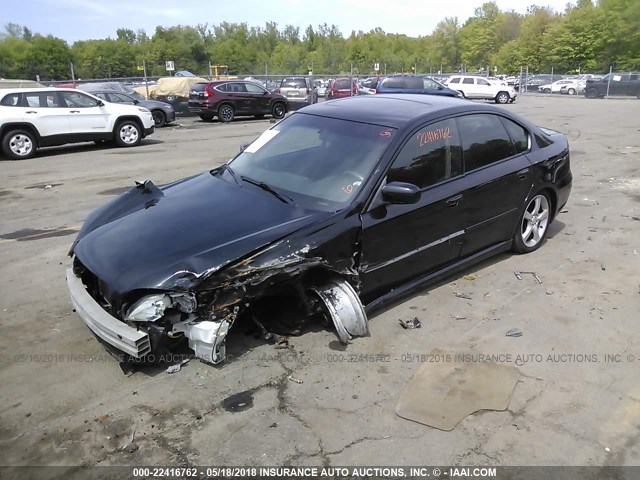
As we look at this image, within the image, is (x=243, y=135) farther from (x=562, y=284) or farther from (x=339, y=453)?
(x=339, y=453)

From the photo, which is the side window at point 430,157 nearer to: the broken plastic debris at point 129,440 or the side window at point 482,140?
the side window at point 482,140

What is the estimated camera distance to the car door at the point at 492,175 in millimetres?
4738

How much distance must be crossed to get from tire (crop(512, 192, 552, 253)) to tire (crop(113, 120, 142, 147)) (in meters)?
11.9

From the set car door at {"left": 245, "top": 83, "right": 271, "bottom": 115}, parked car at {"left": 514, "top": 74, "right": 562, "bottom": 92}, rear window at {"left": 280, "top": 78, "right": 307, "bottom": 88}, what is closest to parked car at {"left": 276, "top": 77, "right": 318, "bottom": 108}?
rear window at {"left": 280, "top": 78, "right": 307, "bottom": 88}

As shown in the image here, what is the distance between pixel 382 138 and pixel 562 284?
2.26 m

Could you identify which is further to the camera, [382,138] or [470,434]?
[382,138]

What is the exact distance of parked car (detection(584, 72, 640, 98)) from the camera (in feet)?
118

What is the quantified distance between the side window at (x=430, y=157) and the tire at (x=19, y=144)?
11.7 meters

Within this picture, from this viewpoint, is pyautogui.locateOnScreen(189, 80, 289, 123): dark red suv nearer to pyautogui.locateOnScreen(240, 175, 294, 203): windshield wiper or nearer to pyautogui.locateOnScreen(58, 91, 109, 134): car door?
pyautogui.locateOnScreen(58, 91, 109, 134): car door

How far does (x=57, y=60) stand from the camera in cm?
8469

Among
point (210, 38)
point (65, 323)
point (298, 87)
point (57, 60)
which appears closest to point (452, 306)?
point (65, 323)

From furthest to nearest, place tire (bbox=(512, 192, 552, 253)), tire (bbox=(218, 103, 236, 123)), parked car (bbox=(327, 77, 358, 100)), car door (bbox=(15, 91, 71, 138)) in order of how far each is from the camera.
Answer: parked car (bbox=(327, 77, 358, 100)) → tire (bbox=(218, 103, 236, 123)) → car door (bbox=(15, 91, 71, 138)) → tire (bbox=(512, 192, 552, 253))

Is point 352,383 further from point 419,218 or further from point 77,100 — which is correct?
point 77,100

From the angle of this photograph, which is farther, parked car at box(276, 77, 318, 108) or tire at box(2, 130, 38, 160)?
parked car at box(276, 77, 318, 108)
